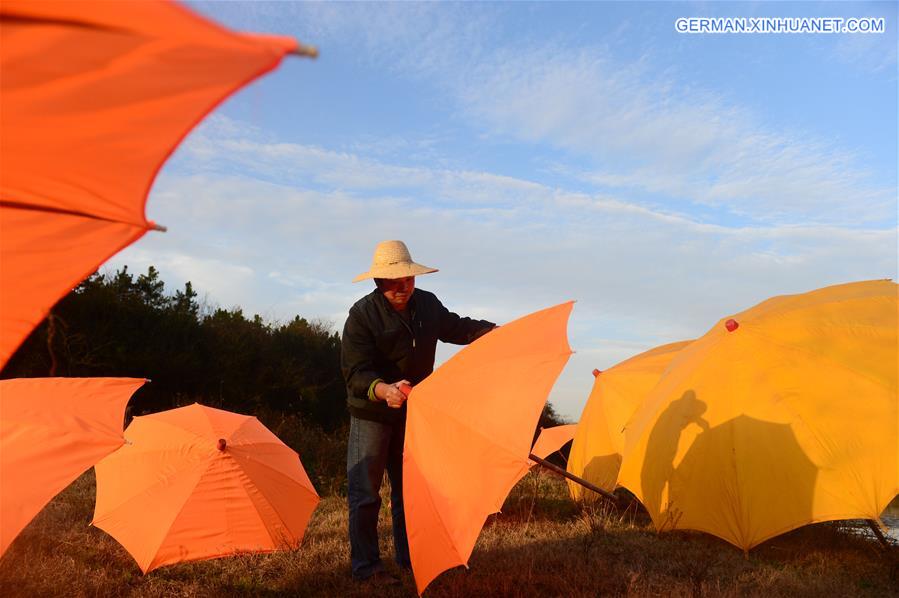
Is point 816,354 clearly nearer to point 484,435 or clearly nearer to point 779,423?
point 779,423

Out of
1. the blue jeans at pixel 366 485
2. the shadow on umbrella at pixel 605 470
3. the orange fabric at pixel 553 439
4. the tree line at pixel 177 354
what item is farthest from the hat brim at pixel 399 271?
the tree line at pixel 177 354

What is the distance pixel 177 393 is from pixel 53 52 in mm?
13465

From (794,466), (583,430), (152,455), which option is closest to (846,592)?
(794,466)

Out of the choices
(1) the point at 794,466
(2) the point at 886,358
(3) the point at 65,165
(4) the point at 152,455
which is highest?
(3) the point at 65,165

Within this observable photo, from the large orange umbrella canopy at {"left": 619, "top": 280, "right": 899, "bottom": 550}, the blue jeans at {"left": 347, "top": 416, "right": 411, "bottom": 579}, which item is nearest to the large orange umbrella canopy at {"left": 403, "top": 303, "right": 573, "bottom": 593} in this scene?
the blue jeans at {"left": 347, "top": 416, "right": 411, "bottom": 579}

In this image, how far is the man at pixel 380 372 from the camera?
214 inches

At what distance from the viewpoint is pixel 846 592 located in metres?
5.59

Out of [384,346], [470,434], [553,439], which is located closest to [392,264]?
[384,346]

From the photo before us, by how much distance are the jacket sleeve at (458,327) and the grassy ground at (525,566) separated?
5.54 feet

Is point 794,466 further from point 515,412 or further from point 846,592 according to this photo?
point 515,412

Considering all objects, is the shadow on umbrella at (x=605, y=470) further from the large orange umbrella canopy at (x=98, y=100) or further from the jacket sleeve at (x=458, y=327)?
the large orange umbrella canopy at (x=98, y=100)

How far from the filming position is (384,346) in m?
5.59

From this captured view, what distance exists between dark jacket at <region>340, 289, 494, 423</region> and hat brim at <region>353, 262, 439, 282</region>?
0.27 meters

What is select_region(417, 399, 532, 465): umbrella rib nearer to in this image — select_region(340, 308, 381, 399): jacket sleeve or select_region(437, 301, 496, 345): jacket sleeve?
select_region(340, 308, 381, 399): jacket sleeve
